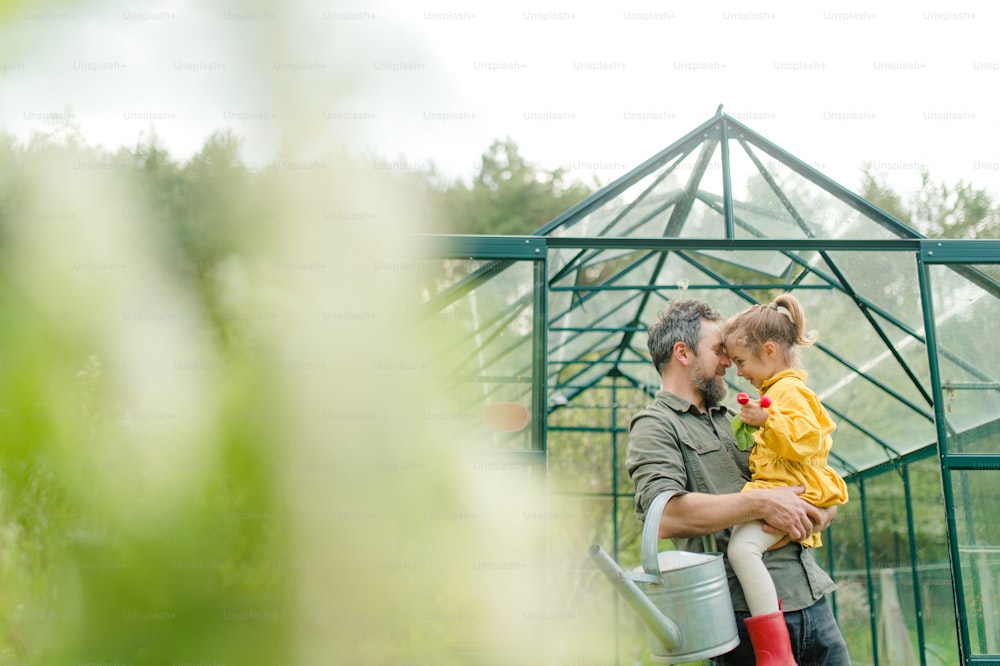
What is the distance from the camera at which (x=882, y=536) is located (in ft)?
24.8

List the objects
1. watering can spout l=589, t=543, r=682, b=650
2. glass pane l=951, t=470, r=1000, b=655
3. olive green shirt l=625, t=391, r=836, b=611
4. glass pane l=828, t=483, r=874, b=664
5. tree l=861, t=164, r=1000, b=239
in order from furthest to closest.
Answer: tree l=861, t=164, r=1000, b=239 → glass pane l=828, t=483, r=874, b=664 → glass pane l=951, t=470, r=1000, b=655 → olive green shirt l=625, t=391, r=836, b=611 → watering can spout l=589, t=543, r=682, b=650

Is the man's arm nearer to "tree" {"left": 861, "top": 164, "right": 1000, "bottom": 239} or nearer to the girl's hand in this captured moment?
the girl's hand

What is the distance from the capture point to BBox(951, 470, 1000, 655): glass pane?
380 cm

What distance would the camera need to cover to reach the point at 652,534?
2283mm

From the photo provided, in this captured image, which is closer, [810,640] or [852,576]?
[810,640]

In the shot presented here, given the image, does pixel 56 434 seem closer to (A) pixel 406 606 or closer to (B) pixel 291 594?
(B) pixel 291 594

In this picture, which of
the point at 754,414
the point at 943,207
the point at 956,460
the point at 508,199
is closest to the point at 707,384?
the point at 754,414

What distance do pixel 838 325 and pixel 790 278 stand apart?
1.44 ft

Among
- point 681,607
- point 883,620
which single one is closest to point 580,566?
point 883,620

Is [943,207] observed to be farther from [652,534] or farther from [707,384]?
[652,534]

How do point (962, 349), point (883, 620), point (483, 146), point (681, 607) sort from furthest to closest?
point (483, 146)
point (883, 620)
point (962, 349)
point (681, 607)

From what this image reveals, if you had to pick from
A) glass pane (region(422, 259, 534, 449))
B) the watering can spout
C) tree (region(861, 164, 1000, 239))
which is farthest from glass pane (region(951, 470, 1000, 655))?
tree (region(861, 164, 1000, 239))

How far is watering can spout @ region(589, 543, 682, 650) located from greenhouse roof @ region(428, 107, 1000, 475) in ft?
4.62

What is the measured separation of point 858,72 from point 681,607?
19.5m
